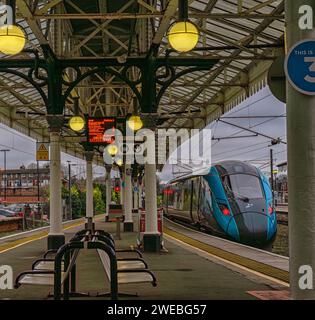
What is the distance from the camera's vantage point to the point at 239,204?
64.5 ft

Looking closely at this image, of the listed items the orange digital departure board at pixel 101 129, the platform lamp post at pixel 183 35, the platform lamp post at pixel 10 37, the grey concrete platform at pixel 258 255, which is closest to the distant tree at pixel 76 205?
the orange digital departure board at pixel 101 129

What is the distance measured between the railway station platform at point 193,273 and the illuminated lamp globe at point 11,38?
3.51 m

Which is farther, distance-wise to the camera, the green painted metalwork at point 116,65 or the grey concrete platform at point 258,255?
the green painted metalwork at point 116,65

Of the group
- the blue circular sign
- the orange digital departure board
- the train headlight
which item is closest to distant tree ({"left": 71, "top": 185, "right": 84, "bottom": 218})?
the train headlight

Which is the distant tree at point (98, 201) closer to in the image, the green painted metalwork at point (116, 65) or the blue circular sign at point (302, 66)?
the green painted metalwork at point (116, 65)

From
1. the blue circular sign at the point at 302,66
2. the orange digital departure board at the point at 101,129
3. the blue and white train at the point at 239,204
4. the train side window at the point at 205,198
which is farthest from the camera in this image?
the train side window at the point at 205,198

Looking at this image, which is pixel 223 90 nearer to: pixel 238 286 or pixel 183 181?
pixel 183 181

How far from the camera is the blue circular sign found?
201 inches

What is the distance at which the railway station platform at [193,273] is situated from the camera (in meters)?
7.88

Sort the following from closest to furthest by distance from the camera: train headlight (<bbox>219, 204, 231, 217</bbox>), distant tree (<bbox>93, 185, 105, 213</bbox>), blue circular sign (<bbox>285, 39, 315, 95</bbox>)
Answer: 1. blue circular sign (<bbox>285, 39, 315, 95</bbox>)
2. train headlight (<bbox>219, 204, 231, 217</bbox>)
3. distant tree (<bbox>93, 185, 105, 213</bbox>)

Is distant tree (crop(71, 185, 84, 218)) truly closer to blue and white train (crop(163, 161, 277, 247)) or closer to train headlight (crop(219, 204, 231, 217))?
blue and white train (crop(163, 161, 277, 247))

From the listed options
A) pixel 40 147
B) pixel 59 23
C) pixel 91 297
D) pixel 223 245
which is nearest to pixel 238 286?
pixel 91 297

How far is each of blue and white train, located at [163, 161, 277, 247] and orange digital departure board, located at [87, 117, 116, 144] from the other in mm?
4543

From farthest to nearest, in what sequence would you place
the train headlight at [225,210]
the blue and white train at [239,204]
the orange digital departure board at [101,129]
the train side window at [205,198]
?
the train side window at [205,198]
the train headlight at [225,210]
the blue and white train at [239,204]
the orange digital departure board at [101,129]
